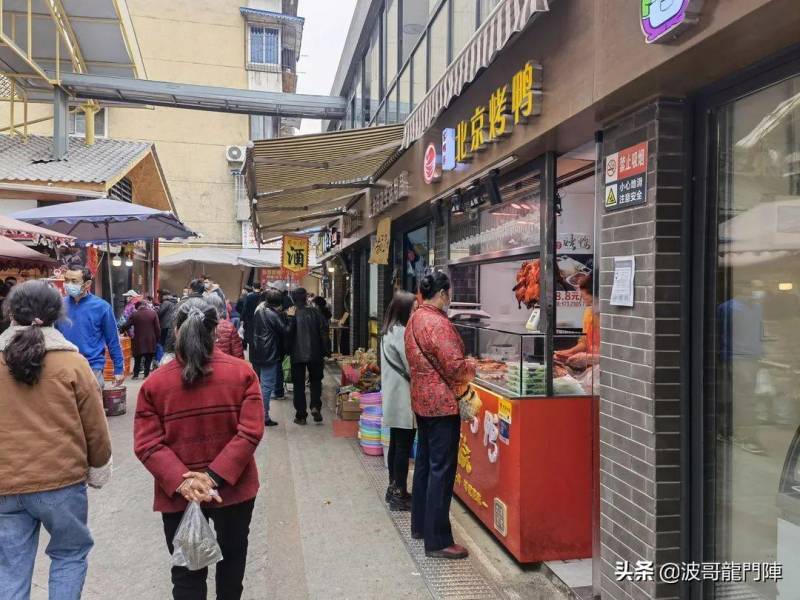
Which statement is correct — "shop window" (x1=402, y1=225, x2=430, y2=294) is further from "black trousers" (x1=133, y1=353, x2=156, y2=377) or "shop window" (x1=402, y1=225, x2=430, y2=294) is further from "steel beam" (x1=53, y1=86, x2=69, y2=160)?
"steel beam" (x1=53, y1=86, x2=69, y2=160)

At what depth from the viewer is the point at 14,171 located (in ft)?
36.6

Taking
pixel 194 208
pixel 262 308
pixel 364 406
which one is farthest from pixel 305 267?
pixel 194 208

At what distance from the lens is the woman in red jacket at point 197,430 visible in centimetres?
255

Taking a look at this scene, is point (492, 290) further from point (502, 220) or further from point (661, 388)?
point (661, 388)

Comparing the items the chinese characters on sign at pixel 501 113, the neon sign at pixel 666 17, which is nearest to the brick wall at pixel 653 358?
the neon sign at pixel 666 17

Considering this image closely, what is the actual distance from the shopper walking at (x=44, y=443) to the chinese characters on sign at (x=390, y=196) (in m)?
4.85

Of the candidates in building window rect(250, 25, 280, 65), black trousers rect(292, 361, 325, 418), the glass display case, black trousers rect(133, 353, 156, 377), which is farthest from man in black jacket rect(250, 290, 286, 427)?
building window rect(250, 25, 280, 65)

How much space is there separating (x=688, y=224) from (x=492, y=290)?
10.3ft

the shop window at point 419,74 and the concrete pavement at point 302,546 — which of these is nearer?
the concrete pavement at point 302,546

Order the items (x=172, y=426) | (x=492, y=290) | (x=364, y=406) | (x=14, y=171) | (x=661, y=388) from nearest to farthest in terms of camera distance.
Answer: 1. (x=172, y=426)
2. (x=661, y=388)
3. (x=492, y=290)
4. (x=364, y=406)
5. (x=14, y=171)

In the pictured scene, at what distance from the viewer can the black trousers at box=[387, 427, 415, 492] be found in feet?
15.6

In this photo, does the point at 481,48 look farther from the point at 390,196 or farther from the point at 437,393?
the point at 390,196

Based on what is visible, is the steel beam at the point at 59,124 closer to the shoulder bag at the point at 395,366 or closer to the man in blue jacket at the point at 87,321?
the man in blue jacket at the point at 87,321

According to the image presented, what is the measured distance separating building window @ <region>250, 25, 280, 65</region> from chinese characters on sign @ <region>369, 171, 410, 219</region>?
19.7 meters
